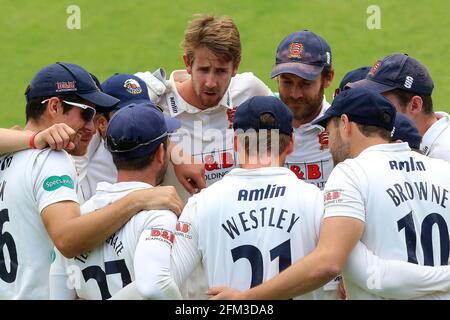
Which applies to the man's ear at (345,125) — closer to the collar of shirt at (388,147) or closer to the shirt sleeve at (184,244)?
the collar of shirt at (388,147)

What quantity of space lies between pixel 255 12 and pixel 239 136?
23.1ft

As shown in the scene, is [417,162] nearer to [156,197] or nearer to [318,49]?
[156,197]

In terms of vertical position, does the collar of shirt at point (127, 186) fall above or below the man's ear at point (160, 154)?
below

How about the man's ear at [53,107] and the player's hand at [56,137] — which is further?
the man's ear at [53,107]

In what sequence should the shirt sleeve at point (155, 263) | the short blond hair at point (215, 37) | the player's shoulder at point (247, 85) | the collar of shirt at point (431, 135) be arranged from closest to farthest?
the shirt sleeve at point (155, 263) < the collar of shirt at point (431, 135) < the short blond hair at point (215, 37) < the player's shoulder at point (247, 85)

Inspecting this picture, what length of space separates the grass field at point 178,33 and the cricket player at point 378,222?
5905 millimetres

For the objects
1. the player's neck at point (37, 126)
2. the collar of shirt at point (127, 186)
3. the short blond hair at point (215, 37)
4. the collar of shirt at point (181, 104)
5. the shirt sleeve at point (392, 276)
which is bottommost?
the shirt sleeve at point (392, 276)

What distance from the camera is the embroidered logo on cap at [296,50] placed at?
6352 millimetres

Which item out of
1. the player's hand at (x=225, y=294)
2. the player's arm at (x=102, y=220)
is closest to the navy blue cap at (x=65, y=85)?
the player's arm at (x=102, y=220)

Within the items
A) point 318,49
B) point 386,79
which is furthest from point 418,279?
point 318,49

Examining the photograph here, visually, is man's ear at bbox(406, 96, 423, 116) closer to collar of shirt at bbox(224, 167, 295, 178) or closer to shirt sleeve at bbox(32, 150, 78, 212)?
collar of shirt at bbox(224, 167, 295, 178)

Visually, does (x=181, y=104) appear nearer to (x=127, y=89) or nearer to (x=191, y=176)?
(x=127, y=89)

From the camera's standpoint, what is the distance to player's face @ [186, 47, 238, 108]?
20.5 ft
